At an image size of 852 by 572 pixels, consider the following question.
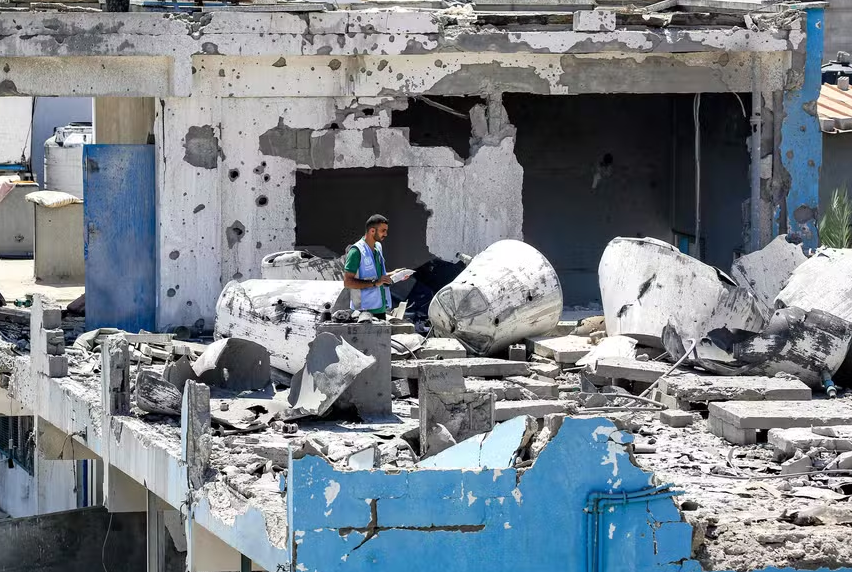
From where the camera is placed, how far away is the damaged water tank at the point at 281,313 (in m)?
12.9

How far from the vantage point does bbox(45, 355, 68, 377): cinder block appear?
13508 mm

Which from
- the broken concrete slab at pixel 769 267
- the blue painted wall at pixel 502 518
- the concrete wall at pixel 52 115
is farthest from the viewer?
the concrete wall at pixel 52 115

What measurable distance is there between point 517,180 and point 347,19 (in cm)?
256

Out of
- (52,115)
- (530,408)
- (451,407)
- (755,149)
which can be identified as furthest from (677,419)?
(52,115)

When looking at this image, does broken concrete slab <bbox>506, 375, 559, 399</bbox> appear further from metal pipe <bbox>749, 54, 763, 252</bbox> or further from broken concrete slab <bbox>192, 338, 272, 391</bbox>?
metal pipe <bbox>749, 54, 763, 252</bbox>

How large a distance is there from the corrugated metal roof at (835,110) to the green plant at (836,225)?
972 mm

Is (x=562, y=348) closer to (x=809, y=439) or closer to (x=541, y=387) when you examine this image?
(x=541, y=387)

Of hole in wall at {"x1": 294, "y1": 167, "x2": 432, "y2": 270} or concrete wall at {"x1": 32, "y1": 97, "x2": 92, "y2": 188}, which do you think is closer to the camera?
hole in wall at {"x1": 294, "y1": 167, "x2": 432, "y2": 270}

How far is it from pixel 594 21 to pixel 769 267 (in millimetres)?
3123

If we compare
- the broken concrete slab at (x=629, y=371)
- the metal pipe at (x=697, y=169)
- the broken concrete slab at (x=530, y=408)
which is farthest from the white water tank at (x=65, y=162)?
the broken concrete slab at (x=530, y=408)

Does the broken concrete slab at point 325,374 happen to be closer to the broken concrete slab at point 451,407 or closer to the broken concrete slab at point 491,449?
the broken concrete slab at point 451,407

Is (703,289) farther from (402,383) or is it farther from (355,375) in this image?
(355,375)

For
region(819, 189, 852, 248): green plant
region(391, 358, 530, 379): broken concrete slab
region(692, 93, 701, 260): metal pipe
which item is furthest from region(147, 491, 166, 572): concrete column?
region(819, 189, 852, 248): green plant

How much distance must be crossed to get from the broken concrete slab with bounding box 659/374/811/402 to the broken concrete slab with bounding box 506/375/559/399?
84 centimetres
